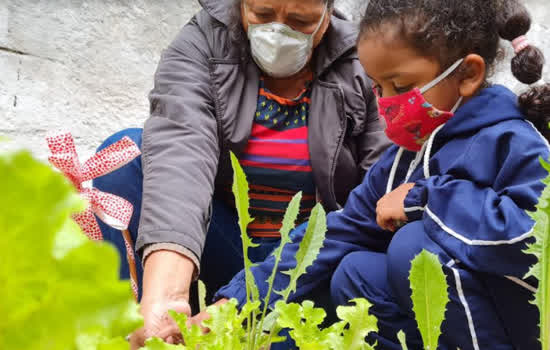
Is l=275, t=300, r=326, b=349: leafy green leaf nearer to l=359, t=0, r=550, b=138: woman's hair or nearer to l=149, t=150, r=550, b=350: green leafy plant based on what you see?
l=149, t=150, r=550, b=350: green leafy plant

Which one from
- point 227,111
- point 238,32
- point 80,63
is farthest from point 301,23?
point 80,63

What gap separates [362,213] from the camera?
41.0 inches

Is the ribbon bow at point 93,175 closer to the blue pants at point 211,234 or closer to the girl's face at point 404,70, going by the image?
the blue pants at point 211,234

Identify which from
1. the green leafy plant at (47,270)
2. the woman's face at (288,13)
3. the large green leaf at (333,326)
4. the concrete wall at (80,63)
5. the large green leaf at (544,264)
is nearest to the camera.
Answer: the green leafy plant at (47,270)

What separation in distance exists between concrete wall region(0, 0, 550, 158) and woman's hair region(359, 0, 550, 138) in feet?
4.51

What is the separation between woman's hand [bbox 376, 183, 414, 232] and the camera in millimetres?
897

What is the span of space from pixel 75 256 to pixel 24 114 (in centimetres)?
221

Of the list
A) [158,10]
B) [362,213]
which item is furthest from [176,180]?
[158,10]

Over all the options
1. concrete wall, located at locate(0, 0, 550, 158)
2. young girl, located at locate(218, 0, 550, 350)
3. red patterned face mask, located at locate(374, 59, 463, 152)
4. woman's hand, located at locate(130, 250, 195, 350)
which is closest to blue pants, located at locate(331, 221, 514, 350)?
young girl, located at locate(218, 0, 550, 350)

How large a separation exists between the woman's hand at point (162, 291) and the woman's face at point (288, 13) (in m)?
0.59

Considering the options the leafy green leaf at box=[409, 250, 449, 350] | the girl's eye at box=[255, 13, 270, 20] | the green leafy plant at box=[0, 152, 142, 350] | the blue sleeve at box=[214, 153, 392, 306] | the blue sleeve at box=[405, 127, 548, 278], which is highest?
the green leafy plant at box=[0, 152, 142, 350]

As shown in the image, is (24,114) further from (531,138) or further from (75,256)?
(75,256)

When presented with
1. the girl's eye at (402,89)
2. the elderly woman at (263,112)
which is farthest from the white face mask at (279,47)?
the girl's eye at (402,89)

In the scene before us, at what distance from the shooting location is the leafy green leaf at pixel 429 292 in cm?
36
